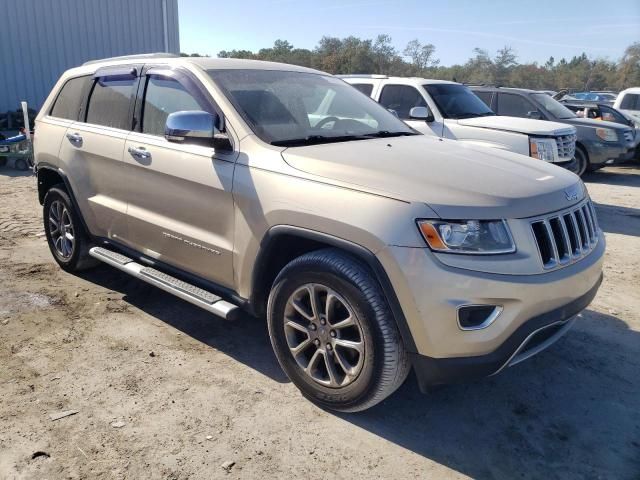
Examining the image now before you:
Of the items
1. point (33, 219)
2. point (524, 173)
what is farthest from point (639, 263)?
point (33, 219)

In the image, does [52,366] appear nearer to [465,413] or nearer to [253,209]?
[253,209]

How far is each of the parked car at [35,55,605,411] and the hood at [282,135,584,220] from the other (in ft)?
0.04

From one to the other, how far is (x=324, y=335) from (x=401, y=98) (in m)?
6.51

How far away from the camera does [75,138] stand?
4512mm

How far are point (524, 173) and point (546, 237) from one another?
523 millimetres

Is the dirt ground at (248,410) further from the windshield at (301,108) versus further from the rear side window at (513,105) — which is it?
the rear side window at (513,105)

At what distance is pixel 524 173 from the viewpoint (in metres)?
3.05

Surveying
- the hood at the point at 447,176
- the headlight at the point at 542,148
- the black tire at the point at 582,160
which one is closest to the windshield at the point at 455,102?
the headlight at the point at 542,148

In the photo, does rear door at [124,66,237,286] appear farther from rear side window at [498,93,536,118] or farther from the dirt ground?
rear side window at [498,93,536,118]

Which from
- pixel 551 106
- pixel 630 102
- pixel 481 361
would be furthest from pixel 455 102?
pixel 630 102

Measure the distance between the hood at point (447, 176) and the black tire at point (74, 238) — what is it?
2.53 m

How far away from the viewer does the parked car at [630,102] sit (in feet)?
48.6

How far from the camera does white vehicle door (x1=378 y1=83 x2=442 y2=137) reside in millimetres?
8383

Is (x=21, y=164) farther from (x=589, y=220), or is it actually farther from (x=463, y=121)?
(x=589, y=220)
